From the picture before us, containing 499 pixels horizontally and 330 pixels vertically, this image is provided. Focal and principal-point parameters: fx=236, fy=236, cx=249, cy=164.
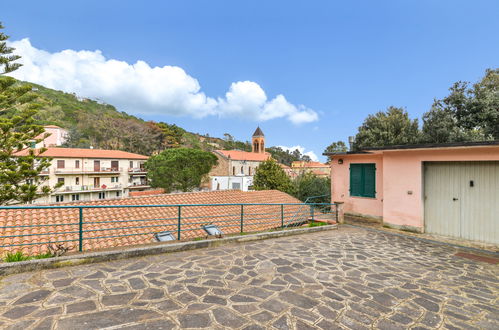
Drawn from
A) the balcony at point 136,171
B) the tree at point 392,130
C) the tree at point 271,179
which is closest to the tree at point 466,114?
the tree at point 392,130

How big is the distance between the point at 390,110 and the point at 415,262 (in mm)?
21641

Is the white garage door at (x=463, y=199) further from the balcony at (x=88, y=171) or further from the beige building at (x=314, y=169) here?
the balcony at (x=88, y=171)

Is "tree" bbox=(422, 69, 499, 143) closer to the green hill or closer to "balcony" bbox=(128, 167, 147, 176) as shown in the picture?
"balcony" bbox=(128, 167, 147, 176)

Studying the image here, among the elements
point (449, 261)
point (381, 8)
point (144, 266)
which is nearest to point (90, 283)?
point (144, 266)

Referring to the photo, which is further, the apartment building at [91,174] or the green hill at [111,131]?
the green hill at [111,131]

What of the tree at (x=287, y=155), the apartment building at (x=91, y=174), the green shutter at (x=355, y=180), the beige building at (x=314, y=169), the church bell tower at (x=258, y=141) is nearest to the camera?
the green shutter at (x=355, y=180)

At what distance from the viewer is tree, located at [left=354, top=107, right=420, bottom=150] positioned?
20.9m

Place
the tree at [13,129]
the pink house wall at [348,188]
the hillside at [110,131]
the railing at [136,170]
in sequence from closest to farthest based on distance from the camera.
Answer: the pink house wall at [348,188] → the tree at [13,129] → the railing at [136,170] → the hillside at [110,131]

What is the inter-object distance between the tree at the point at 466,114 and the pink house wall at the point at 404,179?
568 inches

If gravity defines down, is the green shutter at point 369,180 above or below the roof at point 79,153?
below

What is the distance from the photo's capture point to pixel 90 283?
11.3 feet

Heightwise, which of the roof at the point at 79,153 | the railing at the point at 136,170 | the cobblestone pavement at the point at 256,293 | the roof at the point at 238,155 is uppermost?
the roof at the point at 238,155

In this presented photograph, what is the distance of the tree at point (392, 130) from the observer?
68.6ft

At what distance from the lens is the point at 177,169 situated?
1307 inches
